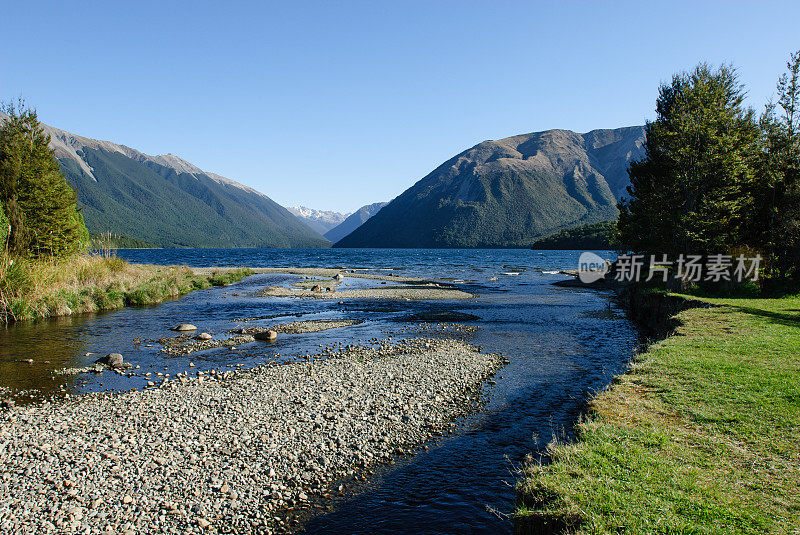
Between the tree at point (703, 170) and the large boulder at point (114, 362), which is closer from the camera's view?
the large boulder at point (114, 362)

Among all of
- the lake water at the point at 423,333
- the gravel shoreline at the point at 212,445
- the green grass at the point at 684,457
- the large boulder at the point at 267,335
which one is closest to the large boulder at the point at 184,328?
the lake water at the point at 423,333

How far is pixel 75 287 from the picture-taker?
3072 centimetres

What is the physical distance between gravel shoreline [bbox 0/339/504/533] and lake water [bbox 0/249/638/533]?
100 centimetres

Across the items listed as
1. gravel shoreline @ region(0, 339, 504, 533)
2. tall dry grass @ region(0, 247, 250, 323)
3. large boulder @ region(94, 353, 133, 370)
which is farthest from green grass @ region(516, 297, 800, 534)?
tall dry grass @ region(0, 247, 250, 323)

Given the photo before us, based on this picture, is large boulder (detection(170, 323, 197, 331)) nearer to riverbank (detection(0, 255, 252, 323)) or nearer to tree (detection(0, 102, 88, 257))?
riverbank (detection(0, 255, 252, 323))

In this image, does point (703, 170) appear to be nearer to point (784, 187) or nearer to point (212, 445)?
point (784, 187)

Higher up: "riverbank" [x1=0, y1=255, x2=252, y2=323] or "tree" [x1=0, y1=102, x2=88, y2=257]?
"tree" [x1=0, y1=102, x2=88, y2=257]

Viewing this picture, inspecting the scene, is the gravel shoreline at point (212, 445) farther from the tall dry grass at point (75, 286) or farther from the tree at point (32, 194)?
the tree at point (32, 194)

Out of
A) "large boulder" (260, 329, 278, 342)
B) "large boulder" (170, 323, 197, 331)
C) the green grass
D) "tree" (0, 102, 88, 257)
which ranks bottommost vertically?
"large boulder" (170, 323, 197, 331)

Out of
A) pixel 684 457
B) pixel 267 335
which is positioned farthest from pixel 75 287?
pixel 684 457

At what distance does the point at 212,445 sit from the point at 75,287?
28220mm

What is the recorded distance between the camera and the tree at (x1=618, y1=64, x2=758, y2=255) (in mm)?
29172

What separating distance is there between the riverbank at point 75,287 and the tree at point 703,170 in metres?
42.7

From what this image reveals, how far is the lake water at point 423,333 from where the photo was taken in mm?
8477
